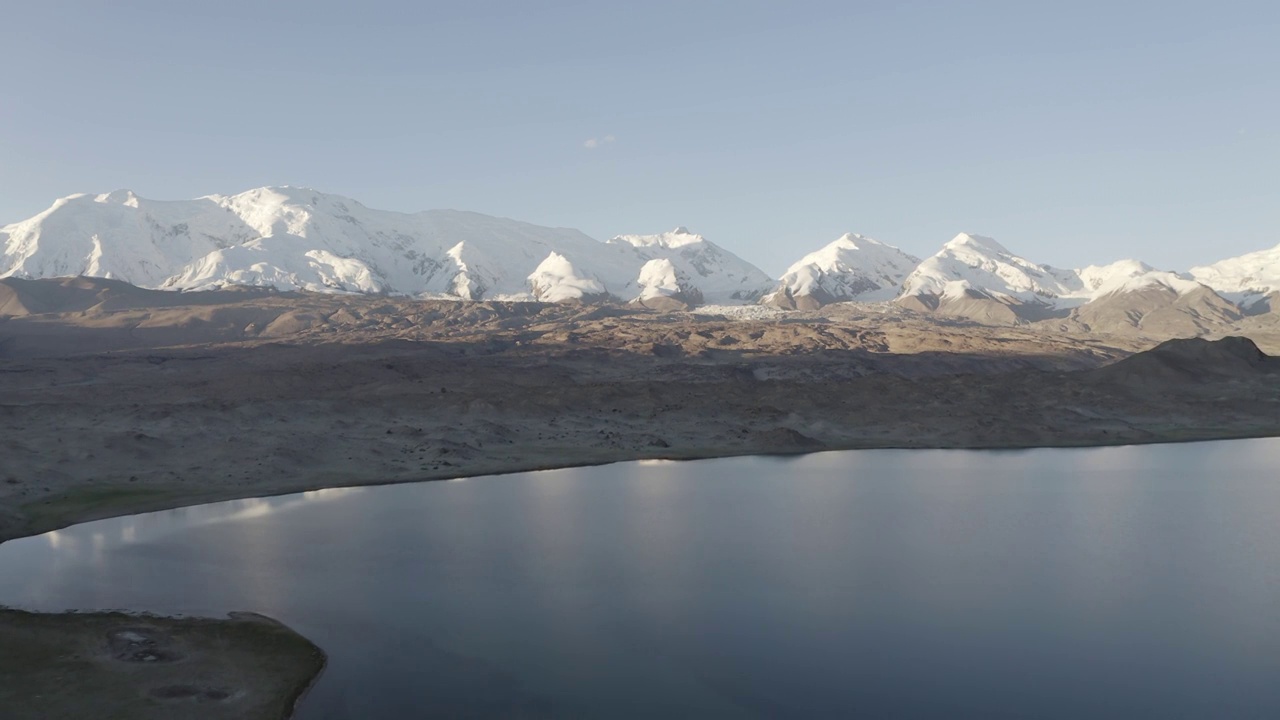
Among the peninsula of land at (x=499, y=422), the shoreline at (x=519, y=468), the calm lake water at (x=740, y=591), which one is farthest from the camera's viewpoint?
the peninsula of land at (x=499, y=422)

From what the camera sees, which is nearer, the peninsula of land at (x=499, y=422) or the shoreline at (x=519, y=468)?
the shoreline at (x=519, y=468)

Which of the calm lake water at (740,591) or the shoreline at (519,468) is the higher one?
the calm lake water at (740,591)

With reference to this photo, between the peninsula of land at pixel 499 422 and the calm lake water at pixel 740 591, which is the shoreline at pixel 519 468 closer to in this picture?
the peninsula of land at pixel 499 422

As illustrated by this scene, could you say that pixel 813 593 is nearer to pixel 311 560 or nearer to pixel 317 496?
pixel 311 560

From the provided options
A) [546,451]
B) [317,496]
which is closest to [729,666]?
[317,496]

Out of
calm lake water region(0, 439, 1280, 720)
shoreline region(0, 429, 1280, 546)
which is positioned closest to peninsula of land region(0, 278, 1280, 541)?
shoreline region(0, 429, 1280, 546)

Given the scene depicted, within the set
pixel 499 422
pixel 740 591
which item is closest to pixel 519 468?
pixel 499 422

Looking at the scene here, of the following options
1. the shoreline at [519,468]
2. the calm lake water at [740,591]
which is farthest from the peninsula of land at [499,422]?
the calm lake water at [740,591]

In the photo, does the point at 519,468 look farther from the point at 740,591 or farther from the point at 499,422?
the point at 740,591
